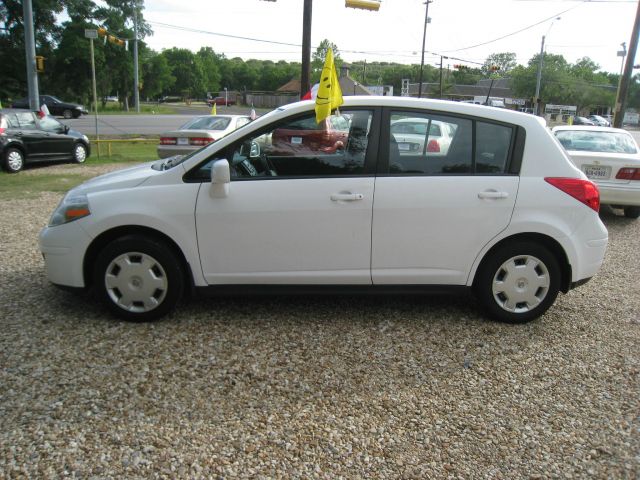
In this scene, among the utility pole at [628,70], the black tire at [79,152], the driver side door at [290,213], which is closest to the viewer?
the driver side door at [290,213]

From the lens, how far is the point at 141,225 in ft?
12.6

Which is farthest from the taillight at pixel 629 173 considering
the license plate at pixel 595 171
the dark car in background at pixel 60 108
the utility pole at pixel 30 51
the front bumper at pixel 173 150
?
the dark car in background at pixel 60 108

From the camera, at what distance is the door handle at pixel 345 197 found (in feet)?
12.6

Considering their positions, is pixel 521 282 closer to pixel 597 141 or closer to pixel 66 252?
pixel 66 252

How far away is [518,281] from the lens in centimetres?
409

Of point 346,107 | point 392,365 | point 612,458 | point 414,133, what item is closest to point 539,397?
point 612,458

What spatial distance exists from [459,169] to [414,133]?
0.44m

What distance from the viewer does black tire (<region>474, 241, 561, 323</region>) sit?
403 centimetres

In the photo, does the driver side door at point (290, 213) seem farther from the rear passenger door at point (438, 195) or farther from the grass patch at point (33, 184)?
the grass patch at point (33, 184)

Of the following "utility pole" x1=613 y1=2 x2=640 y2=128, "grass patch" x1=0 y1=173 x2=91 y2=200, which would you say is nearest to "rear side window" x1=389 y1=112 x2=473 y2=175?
"grass patch" x1=0 y1=173 x2=91 y2=200

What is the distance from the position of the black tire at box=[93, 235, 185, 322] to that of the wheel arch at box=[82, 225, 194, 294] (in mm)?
45

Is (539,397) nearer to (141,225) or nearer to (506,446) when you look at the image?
(506,446)

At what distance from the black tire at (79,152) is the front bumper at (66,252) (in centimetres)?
1143

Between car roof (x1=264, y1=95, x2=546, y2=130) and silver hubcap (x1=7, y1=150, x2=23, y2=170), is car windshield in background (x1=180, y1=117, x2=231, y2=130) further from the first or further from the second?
car roof (x1=264, y1=95, x2=546, y2=130)
